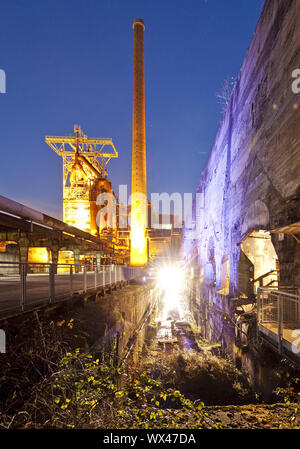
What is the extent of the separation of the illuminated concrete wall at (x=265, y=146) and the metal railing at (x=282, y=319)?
641mm

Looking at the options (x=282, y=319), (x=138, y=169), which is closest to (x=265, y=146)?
(x=282, y=319)

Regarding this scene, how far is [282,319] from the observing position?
15.1 feet

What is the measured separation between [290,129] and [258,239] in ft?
15.1

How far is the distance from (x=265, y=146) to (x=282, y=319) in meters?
5.07

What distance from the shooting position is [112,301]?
1034 cm

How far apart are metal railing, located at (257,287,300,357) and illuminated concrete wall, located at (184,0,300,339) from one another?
64 centimetres

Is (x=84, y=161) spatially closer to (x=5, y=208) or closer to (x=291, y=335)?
(x=5, y=208)

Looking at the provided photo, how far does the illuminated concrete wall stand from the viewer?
216 inches

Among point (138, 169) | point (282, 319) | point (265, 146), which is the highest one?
point (138, 169)

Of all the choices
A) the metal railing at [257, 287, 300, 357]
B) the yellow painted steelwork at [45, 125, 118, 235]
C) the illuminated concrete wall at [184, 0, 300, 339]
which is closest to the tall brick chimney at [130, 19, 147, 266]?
the yellow painted steelwork at [45, 125, 118, 235]

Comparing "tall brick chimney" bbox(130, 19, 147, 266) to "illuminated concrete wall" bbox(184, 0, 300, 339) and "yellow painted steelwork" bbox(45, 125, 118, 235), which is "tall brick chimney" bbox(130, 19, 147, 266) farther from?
"illuminated concrete wall" bbox(184, 0, 300, 339)

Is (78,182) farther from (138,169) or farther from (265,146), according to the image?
(265,146)

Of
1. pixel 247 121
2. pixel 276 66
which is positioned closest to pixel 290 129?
pixel 276 66

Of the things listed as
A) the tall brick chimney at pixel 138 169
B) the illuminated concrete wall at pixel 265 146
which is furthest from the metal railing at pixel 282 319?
the tall brick chimney at pixel 138 169
